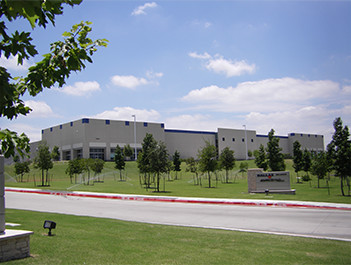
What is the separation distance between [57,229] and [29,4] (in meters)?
9.45

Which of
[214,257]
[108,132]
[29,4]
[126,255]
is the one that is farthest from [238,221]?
[108,132]

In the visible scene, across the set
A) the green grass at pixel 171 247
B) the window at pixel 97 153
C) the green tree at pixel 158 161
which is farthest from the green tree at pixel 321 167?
the window at pixel 97 153

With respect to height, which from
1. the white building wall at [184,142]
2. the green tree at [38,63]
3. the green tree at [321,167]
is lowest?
the green tree at [321,167]

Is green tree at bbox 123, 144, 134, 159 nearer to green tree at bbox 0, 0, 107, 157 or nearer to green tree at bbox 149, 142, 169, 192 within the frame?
green tree at bbox 149, 142, 169, 192

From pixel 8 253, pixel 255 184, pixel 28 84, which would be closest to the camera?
pixel 28 84

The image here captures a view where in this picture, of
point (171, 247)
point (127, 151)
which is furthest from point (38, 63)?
point (127, 151)

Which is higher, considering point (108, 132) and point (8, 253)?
point (108, 132)

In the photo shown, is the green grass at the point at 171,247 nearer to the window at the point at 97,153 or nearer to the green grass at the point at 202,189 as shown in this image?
the green grass at the point at 202,189

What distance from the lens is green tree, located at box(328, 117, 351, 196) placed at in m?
22.5

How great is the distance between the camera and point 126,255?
7324 mm

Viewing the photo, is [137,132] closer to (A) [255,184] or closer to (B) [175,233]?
(A) [255,184]

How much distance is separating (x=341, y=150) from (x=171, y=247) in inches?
732

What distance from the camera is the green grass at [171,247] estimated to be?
7.05 metres

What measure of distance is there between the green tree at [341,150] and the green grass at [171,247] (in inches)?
589
